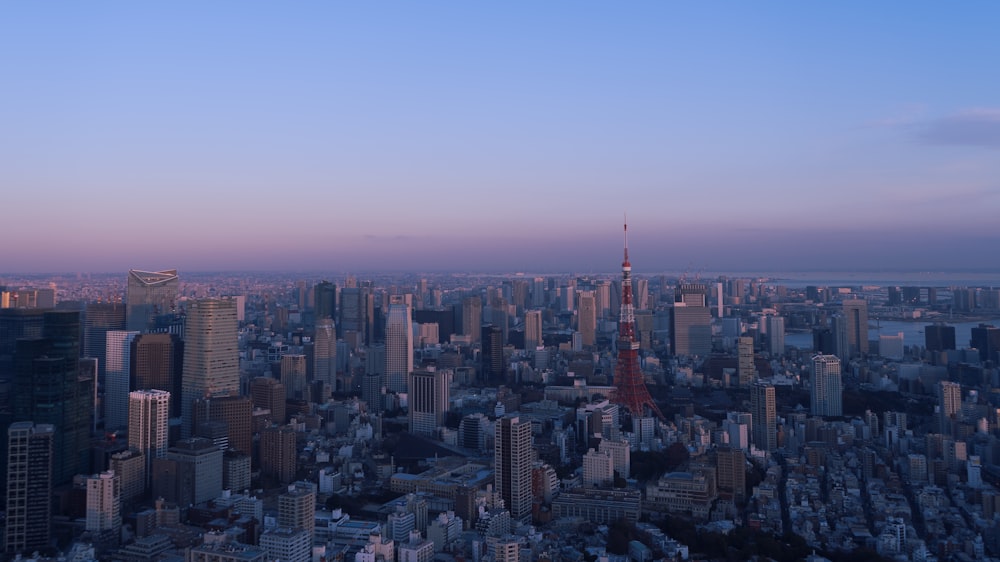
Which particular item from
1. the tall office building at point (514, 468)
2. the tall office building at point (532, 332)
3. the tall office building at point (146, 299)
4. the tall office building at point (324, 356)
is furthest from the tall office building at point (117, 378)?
the tall office building at point (532, 332)

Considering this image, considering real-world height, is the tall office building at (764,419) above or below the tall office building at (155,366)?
below

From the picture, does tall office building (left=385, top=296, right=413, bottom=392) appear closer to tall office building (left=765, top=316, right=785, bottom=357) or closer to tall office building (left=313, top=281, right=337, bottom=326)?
tall office building (left=313, top=281, right=337, bottom=326)

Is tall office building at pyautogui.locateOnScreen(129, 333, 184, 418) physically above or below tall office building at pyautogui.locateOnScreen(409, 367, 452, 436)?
above

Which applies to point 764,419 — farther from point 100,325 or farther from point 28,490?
point 100,325

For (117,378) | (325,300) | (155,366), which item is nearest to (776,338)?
(325,300)

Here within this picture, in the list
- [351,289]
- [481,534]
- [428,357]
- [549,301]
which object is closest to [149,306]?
[428,357]

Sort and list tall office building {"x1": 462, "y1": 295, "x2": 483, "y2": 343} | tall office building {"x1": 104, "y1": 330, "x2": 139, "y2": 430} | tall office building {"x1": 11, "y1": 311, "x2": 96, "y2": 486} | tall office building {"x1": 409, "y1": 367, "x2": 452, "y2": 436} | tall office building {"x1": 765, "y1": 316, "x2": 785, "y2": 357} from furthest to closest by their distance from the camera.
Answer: tall office building {"x1": 462, "y1": 295, "x2": 483, "y2": 343}
tall office building {"x1": 765, "y1": 316, "x2": 785, "y2": 357}
tall office building {"x1": 409, "y1": 367, "x2": 452, "y2": 436}
tall office building {"x1": 104, "y1": 330, "x2": 139, "y2": 430}
tall office building {"x1": 11, "y1": 311, "x2": 96, "y2": 486}

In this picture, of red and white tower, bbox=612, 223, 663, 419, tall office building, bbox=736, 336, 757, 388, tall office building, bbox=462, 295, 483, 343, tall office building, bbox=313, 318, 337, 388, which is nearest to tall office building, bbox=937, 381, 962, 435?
red and white tower, bbox=612, 223, 663, 419

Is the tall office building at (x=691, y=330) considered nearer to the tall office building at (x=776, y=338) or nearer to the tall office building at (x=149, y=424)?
the tall office building at (x=776, y=338)

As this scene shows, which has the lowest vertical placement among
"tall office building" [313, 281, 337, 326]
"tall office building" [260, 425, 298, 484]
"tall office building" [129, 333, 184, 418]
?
"tall office building" [260, 425, 298, 484]
